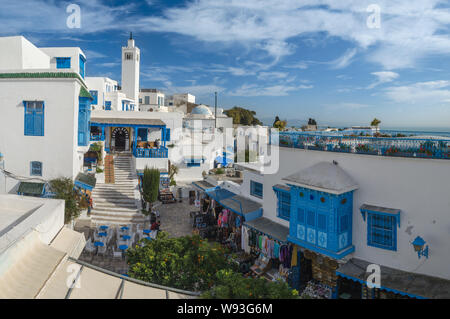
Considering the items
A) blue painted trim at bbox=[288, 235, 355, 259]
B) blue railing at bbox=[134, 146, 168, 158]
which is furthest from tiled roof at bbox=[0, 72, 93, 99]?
blue painted trim at bbox=[288, 235, 355, 259]

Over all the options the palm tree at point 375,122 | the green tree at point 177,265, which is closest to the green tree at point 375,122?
the palm tree at point 375,122

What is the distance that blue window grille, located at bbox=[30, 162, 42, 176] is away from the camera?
14209 mm

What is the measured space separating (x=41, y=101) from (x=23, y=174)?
3474 millimetres

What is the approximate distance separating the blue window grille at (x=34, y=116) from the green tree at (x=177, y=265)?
9428 millimetres

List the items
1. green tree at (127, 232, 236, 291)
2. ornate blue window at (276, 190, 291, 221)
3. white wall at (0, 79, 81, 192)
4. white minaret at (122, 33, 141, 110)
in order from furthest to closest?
1. white minaret at (122, 33, 141, 110)
2. white wall at (0, 79, 81, 192)
3. ornate blue window at (276, 190, 291, 221)
4. green tree at (127, 232, 236, 291)

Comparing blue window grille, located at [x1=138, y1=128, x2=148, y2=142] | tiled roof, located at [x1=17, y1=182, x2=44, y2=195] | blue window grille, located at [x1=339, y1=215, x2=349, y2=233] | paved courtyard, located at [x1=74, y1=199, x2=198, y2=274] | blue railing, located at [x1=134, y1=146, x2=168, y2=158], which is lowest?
paved courtyard, located at [x1=74, y1=199, x2=198, y2=274]

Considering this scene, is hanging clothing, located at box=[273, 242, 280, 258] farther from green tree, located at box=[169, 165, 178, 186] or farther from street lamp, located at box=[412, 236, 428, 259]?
green tree, located at box=[169, 165, 178, 186]

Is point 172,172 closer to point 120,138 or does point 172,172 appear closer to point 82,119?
point 120,138

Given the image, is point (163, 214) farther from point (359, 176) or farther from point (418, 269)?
point (418, 269)

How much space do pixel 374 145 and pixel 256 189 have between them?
617 centimetres

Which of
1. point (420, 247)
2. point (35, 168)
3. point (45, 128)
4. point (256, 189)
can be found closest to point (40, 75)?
point (45, 128)

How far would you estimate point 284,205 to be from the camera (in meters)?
12.1

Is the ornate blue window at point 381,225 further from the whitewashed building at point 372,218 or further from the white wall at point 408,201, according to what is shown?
the white wall at point 408,201

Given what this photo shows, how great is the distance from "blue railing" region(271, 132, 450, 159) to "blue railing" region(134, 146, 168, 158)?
11856 millimetres
